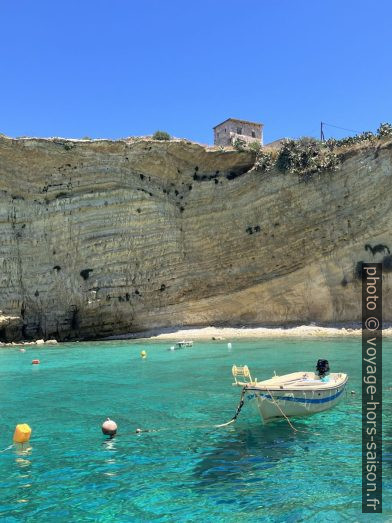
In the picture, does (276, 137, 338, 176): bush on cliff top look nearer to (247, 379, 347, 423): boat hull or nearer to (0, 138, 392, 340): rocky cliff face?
(0, 138, 392, 340): rocky cliff face

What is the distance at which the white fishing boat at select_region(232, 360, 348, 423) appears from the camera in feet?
34.7

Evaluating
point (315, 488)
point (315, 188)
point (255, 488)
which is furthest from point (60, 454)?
point (315, 188)

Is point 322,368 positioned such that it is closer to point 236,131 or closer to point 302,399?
point 302,399

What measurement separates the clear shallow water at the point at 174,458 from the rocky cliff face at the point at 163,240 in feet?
62.5

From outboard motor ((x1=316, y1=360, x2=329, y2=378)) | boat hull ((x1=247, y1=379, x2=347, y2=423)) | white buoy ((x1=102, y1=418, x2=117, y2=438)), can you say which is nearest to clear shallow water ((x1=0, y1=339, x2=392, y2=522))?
white buoy ((x1=102, y1=418, x2=117, y2=438))

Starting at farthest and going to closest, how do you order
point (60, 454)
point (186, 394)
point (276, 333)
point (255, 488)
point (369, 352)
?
1. point (276, 333)
2. point (369, 352)
3. point (186, 394)
4. point (60, 454)
5. point (255, 488)

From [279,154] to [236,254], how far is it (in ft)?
27.1

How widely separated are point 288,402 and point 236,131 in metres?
42.6

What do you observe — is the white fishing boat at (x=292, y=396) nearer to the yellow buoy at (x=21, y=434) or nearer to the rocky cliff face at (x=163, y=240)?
the yellow buoy at (x=21, y=434)

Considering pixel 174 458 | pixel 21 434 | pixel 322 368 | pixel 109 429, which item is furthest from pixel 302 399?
pixel 21 434

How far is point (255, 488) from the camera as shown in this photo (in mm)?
7332

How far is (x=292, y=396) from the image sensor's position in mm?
10852

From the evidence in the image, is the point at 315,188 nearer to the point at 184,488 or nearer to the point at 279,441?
the point at 279,441

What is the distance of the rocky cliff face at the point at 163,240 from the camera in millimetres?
35594
